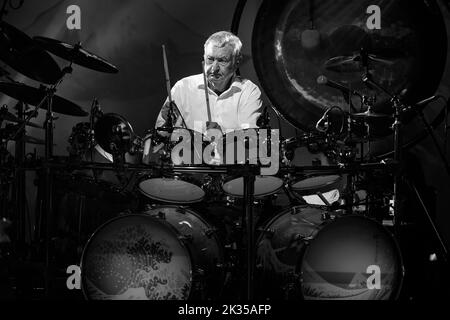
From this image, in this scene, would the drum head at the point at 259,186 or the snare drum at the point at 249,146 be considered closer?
the snare drum at the point at 249,146

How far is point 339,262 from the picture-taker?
3105mm

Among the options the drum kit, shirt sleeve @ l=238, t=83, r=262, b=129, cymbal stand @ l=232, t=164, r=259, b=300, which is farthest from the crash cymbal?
cymbal stand @ l=232, t=164, r=259, b=300

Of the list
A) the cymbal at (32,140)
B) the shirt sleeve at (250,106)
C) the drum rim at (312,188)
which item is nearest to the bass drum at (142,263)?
the drum rim at (312,188)

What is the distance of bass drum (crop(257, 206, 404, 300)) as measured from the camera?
10.1 ft

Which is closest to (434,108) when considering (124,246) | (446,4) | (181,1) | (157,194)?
(446,4)

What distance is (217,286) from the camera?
3227mm

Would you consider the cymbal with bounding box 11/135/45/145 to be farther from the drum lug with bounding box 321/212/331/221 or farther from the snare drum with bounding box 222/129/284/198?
the drum lug with bounding box 321/212/331/221

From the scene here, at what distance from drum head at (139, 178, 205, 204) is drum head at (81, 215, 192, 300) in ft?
1.06

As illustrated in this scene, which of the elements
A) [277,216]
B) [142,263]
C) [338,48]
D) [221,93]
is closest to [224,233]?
[277,216]

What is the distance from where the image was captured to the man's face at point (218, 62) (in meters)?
4.23

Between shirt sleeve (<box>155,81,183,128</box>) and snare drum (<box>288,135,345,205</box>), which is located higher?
shirt sleeve (<box>155,81,183,128</box>)

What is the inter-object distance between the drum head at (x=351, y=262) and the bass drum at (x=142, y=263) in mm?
568

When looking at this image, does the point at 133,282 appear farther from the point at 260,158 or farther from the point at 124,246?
the point at 260,158

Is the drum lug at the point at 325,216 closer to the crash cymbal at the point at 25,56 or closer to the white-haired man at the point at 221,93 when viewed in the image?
the white-haired man at the point at 221,93
